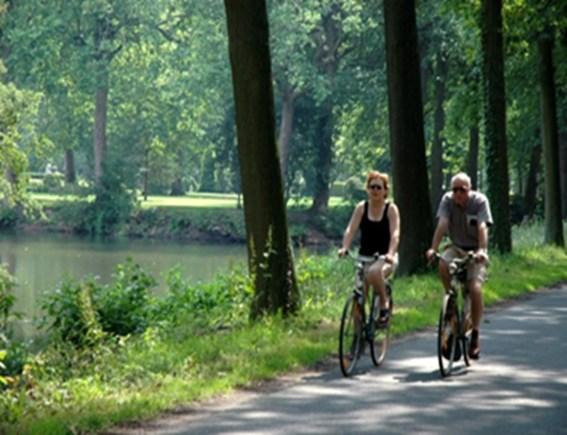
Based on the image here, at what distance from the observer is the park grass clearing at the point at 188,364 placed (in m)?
10.5

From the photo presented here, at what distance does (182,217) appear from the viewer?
7031 centimetres

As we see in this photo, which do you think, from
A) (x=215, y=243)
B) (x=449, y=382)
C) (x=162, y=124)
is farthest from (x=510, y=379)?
(x=162, y=124)

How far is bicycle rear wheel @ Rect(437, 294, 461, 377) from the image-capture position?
13.0 metres

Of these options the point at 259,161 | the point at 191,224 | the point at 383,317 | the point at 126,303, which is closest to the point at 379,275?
the point at 383,317

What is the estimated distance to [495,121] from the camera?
28.7m

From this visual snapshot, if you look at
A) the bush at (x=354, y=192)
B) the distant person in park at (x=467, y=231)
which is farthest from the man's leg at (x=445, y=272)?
the bush at (x=354, y=192)

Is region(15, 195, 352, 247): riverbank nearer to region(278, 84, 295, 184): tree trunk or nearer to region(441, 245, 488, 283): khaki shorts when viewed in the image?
region(278, 84, 295, 184): tree trunk

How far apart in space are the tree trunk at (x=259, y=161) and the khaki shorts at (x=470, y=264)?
311 cm

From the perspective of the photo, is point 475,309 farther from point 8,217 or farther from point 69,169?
point 69,169

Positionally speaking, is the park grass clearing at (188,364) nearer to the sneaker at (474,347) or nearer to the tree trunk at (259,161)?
the tree trunk at (259,161)

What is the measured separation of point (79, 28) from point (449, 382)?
64.2 metres

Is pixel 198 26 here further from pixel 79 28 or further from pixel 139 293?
pixel 139 293

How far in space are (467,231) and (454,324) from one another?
999mm

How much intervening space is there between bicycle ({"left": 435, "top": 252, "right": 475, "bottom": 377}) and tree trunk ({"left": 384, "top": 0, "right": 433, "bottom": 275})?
916 cm
